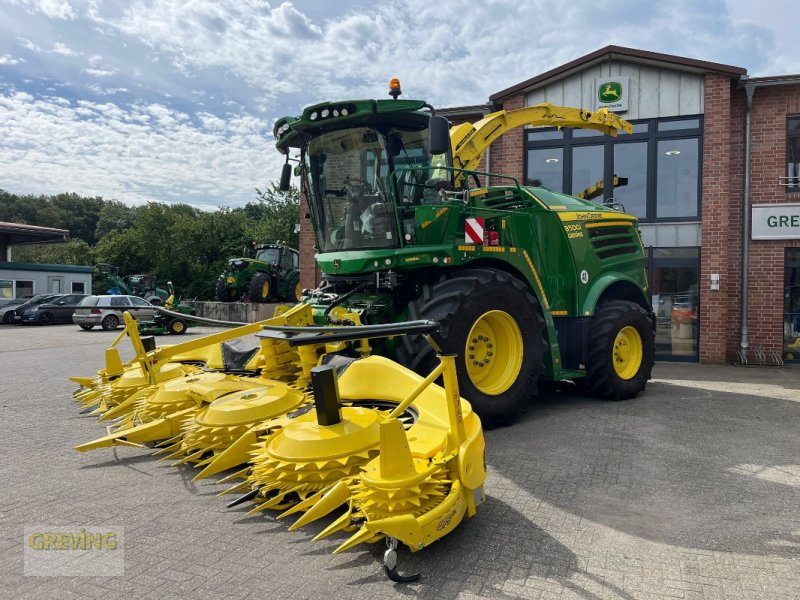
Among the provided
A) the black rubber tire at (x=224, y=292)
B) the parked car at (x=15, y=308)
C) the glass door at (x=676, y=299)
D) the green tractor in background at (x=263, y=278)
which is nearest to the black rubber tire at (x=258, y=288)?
the green tractor in background at (x=263, y=278)

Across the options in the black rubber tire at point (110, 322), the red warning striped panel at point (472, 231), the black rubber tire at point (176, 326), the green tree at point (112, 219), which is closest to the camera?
the red warning striped panel at point (472, 231)

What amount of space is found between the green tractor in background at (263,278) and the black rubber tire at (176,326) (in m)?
2.70

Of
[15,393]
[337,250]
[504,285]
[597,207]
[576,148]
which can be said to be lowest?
[15,393]

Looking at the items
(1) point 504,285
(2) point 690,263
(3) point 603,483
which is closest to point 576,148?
(2) point 690,263

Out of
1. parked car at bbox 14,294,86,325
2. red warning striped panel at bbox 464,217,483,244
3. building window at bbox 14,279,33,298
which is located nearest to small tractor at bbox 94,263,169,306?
parked car at bbox 14,294,86,325

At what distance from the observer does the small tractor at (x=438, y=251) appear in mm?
5238

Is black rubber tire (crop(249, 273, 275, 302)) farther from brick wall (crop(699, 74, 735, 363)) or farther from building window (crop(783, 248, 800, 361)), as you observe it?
building window (crop(783, 248, 800, 361))

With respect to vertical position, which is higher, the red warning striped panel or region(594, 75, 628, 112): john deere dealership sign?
region(594, 75, 628, 112): john deere dealership sign

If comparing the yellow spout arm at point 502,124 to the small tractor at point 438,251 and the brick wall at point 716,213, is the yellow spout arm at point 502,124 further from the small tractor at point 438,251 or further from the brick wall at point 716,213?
the brick wall at point 716,213

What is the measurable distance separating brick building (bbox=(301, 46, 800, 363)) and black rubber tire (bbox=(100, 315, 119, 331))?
1637 cm

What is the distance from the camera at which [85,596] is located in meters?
2.51

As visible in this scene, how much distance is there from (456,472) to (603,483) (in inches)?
62.6

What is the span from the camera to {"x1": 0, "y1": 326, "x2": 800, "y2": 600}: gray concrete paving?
2604 millimetres

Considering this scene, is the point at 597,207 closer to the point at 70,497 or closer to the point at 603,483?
the point at 603,483
